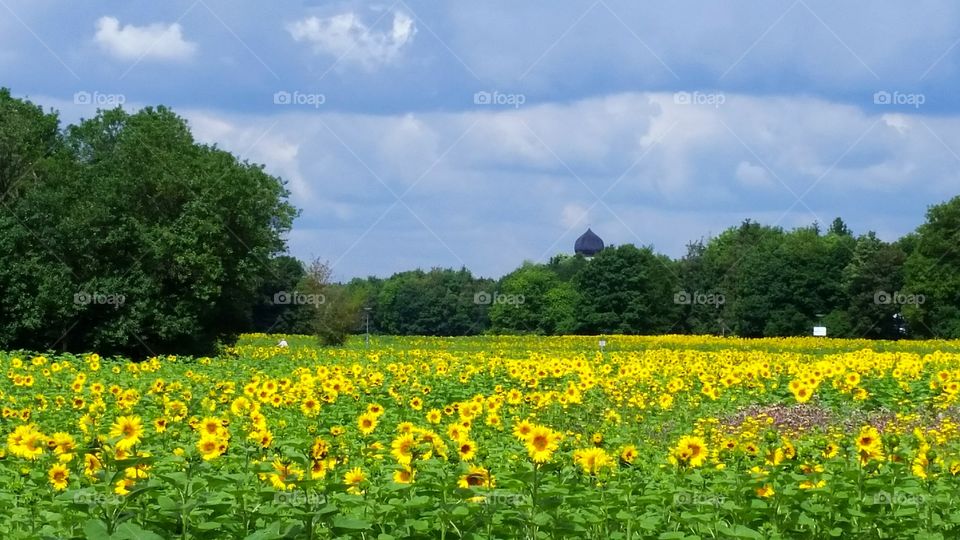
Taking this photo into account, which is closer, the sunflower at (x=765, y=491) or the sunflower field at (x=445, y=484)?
the sunflower field at (x=445, y=484)

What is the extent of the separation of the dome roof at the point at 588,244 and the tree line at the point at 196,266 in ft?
214

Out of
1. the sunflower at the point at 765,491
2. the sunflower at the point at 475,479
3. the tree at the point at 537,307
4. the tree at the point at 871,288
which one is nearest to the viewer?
the sunflower at the point at 475,479

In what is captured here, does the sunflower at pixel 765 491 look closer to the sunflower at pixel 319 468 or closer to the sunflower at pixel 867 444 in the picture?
the sunflower at pixel 867 444

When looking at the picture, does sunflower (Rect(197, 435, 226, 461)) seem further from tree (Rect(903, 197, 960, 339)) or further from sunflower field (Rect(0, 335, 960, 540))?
tree (Rect(903, 197, 960, 339))

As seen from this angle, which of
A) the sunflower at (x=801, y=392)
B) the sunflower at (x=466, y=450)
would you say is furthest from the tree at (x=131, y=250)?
the sunflower at (x=466, y=450)

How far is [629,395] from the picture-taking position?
16.9 meters

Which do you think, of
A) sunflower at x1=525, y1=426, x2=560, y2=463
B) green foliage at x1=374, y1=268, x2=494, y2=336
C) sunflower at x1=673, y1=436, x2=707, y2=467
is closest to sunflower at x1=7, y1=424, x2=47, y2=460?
sunflower at x1=525, y1=426, x2=560, y2=463

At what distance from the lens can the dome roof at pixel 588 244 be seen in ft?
496

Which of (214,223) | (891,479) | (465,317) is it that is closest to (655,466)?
(891,479)

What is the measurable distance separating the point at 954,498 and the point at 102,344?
34510mm

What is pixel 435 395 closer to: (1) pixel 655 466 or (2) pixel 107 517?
(1) pixel 655 466

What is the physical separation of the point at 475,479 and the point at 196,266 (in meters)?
32.7

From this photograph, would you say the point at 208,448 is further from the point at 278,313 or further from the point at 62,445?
the point at 278,313

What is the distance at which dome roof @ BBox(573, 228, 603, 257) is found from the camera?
496 ft
